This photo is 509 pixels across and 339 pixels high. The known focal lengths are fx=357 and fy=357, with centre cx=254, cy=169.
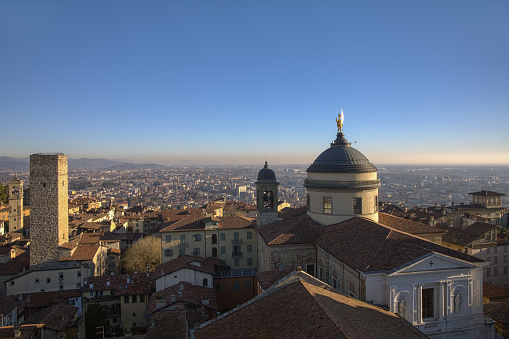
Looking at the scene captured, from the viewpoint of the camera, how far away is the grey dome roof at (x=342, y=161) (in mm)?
24438

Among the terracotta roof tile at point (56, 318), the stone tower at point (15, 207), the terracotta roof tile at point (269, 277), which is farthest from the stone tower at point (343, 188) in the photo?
the stone tower at point (15, 207)

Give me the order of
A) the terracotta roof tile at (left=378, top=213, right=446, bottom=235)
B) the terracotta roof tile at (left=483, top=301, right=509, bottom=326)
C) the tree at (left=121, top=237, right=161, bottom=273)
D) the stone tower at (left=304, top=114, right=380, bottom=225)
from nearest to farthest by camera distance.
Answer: the terracotta roof tile at (left=483, top=301, right=509, bottom=326), the stone tower at (left=304, top=114, right=380, bottom=225), the terracotta roof tile at (left=378, top=213, right=446, bottom=235), the tree at (left=121, top=237, right=161, bottom=273)

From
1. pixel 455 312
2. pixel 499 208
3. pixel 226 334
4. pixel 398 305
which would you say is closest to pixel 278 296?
pixel 226 334

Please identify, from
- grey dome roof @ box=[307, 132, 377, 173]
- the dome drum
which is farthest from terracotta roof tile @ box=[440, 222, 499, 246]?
grey dome roof @ box=[307, 132, 377, 173]

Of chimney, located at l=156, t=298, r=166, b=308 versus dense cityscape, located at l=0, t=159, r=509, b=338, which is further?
chimney, located at l=156, t=298, r=166, b=308

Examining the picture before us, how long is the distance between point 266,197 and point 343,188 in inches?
337

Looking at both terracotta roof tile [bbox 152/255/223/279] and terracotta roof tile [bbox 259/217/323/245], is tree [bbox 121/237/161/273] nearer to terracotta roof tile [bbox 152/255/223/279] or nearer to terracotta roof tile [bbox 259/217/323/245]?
terracotta roof tile [bbox 152/255/223/279]

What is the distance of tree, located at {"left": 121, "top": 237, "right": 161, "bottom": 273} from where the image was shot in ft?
135

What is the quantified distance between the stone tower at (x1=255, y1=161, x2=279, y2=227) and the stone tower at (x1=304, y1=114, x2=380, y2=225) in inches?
208

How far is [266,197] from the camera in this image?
102ft

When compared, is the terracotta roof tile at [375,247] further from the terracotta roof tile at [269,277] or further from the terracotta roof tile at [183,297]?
the terracotta roof tile at [183,297]

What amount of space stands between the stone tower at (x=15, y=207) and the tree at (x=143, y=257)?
29.5m

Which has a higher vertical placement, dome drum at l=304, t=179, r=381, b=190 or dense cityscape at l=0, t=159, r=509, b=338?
dome drum at l=304, t=179, r=381, b=190

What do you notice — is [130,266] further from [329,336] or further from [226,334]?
[329,336]
